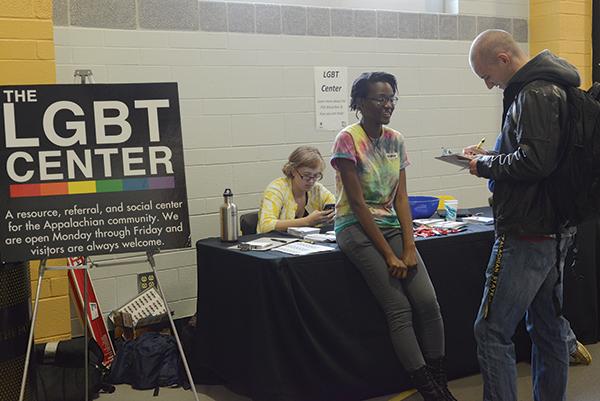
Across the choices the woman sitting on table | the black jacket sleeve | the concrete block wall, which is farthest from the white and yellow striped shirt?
the black jacket sleeve

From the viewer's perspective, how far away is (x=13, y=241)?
282 cm

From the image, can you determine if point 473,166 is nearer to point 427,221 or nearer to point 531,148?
point 531,148

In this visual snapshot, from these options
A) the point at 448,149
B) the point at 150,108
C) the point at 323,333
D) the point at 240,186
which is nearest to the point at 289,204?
the point at 240,186

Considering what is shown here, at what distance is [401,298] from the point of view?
3270 millimetres

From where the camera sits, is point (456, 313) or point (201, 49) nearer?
point (456, 313)

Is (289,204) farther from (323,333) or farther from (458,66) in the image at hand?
(458,66)

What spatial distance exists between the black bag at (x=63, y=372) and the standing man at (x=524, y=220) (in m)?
1.82

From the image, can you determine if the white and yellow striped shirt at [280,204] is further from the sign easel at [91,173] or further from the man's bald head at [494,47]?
the man's bald head at [494,47]

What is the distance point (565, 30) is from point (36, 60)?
13.1 ft

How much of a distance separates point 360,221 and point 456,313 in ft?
2.53

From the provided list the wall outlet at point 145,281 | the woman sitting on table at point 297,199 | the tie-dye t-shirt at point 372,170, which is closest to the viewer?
the tie-dye t-shirt at point 372,170

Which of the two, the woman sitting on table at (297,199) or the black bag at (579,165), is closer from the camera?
the black bag at (579,165)

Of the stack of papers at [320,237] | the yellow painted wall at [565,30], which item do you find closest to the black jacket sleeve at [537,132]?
the stack of papers at [320,237]

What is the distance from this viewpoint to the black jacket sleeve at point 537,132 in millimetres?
2594
